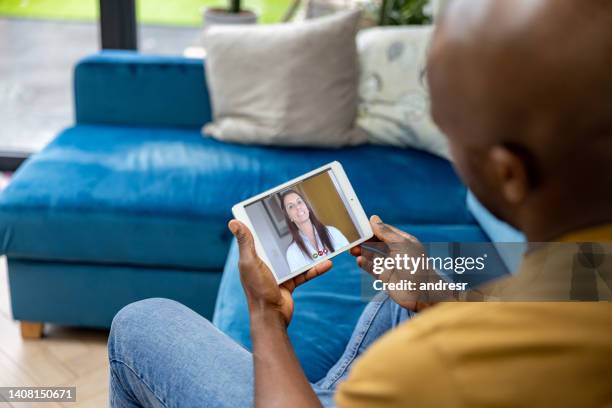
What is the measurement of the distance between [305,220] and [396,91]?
1018 millimetres

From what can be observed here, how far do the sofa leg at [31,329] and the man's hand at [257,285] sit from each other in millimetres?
1101

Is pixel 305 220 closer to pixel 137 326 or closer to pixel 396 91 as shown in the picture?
pixel 137 326

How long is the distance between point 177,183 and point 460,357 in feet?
4.88

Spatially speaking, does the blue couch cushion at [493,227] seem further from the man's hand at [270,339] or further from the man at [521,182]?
the man at [521,182]

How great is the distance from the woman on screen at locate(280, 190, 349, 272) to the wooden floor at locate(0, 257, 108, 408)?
74 cm

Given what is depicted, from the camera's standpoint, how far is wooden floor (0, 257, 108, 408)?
1.78m

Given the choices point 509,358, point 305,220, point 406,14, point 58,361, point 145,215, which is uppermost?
point 509,358

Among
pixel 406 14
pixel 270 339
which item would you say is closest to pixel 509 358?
pixel 270 339

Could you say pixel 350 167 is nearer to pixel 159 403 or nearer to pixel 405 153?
pixel 405 153

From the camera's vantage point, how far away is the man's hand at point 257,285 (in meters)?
1.04

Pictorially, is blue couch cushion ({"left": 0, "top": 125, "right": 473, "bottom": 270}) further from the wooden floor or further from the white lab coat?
the white lab coat

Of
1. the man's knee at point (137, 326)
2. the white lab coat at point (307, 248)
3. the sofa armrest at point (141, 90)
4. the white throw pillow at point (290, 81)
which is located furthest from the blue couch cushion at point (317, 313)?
the sofa armrest at point (141, 90)

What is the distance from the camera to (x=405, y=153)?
2188 millimetres

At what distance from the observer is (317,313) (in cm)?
146
